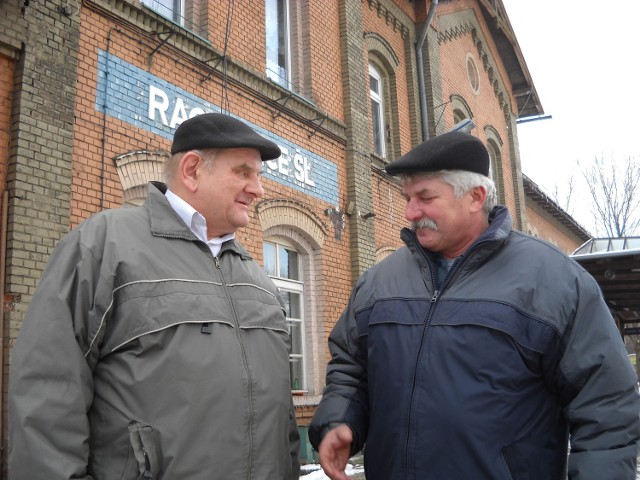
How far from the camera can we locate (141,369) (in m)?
2.00

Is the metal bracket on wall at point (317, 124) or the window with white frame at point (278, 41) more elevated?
the window with white frame at point (278, 41)

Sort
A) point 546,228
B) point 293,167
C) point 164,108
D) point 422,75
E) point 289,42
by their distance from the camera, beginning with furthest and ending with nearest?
point 546,228 < point 422,75 < point 289,42 < point 293,167 < point 164,108

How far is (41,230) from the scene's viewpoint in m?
4.60

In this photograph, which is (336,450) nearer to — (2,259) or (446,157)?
(446,157)

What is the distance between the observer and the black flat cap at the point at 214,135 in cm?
241

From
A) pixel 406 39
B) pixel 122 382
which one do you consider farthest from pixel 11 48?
pixel 406 39

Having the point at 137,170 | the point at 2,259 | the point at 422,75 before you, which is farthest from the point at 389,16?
the point at 2,259

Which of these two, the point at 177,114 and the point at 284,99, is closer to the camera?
the point at 177,114

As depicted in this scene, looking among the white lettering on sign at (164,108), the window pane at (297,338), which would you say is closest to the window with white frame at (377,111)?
the window pane at (297,338)

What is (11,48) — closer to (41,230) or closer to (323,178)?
(41,230)

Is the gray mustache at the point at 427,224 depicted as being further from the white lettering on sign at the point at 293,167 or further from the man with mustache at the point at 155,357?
the white lettering on sign at the point at 293,167

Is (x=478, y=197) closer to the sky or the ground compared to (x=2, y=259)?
closer to the ground

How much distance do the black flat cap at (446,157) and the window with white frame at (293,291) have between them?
205 inches

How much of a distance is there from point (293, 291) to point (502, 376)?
585 centimetres
